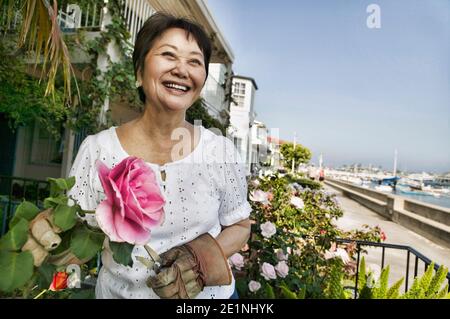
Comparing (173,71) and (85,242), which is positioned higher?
(173,71)

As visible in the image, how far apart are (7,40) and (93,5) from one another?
90 cm

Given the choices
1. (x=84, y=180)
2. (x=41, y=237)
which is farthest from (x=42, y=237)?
(x=84, y=180)

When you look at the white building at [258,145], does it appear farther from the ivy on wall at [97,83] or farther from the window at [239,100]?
the ivy on wall at [97,83]

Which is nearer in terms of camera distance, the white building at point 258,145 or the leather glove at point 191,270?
the leather glove at point 191,270

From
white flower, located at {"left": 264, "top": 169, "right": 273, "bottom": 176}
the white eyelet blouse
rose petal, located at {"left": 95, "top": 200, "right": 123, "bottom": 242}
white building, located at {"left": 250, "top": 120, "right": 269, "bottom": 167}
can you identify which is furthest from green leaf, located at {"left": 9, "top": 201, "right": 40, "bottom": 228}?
white flower, located at {"left": 264, "top": 169, "right": 273, "bottom": 176}

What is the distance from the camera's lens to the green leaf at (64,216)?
367 mm

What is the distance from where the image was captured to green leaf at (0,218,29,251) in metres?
Answer: 0.36

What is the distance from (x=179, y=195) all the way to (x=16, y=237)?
0.33 meters

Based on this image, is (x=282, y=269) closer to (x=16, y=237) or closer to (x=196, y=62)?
(x=196, y=62)

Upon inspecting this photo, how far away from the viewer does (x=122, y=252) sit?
383 millimetres

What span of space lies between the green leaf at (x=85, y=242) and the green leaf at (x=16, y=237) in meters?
0.06

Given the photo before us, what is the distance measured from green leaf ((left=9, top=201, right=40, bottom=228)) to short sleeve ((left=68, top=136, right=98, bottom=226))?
192 mm

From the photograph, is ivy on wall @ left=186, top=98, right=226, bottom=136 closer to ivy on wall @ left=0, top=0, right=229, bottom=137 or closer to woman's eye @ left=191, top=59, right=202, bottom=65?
ivy on wall @ left=0, top=0, right=229, bottom=137

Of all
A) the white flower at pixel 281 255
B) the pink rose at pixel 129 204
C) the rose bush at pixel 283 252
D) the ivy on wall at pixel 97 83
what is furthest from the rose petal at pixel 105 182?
the ivy on wall at pixel 97 83
